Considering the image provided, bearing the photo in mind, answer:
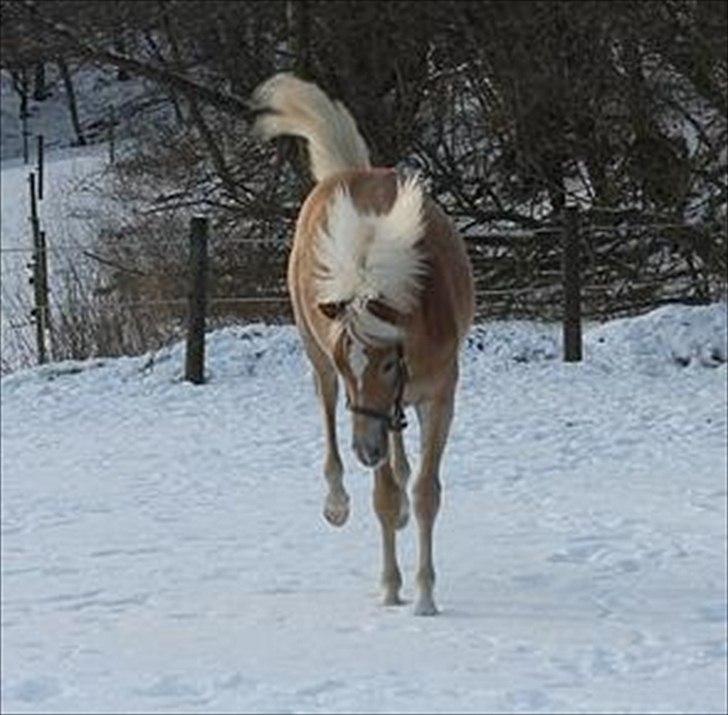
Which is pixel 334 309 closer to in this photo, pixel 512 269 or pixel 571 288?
Answer: pixel 571 288

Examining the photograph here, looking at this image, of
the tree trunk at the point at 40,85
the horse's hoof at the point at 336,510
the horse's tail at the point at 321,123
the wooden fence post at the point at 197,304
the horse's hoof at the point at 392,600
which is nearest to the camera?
the horse's hoof at the point at 392,600

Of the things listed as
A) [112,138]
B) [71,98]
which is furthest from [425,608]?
[71,98]

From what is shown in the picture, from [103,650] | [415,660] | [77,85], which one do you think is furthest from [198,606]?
[77,85]

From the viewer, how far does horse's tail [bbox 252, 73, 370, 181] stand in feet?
21.6

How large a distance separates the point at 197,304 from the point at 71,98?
6.64 metres

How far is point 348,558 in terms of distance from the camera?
5.67 meters

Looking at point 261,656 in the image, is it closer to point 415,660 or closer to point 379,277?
point 415,660

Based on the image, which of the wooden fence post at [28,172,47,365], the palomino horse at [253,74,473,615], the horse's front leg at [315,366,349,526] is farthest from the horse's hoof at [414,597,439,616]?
the wooden fence post at [28,172,47,365]

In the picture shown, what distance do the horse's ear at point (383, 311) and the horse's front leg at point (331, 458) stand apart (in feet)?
3.59

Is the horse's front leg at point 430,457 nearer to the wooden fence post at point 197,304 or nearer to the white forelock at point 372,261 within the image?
the white forelock at point 372,261

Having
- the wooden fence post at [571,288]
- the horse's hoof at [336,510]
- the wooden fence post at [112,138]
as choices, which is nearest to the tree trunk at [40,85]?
the wooden fence post at [112,138]

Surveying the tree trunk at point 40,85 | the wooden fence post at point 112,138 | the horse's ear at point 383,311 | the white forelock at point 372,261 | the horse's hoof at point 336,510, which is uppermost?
the tree trunk at point 40,85

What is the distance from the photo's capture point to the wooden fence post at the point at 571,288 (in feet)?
37.2

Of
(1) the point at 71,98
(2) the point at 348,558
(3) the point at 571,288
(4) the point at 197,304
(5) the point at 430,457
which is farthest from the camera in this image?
(1) the point at 71,98
